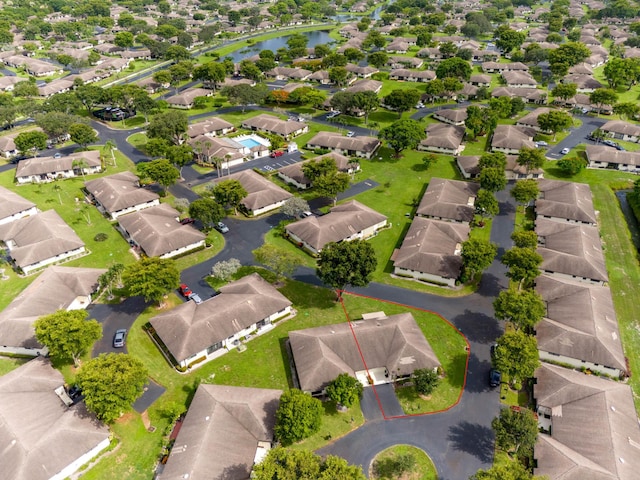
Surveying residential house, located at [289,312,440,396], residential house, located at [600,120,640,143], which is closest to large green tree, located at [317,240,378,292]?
residential house, located at [289,312,440,396]

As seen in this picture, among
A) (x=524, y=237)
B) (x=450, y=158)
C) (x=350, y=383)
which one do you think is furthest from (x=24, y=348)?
(x=450, y=158)

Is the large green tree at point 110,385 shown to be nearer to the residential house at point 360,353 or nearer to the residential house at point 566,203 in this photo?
the residential house at point 360,353

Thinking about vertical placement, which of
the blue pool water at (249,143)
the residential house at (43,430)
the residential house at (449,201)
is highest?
the residential house at (43,430)

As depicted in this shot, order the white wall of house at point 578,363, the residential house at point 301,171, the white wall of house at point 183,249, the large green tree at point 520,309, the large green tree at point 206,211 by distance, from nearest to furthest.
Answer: the white wall of house at point 578,363
the large green tree at point 520,309
the white wall of house at point 183,249
the large green tree at point 206,211
the residential house at point 301,171

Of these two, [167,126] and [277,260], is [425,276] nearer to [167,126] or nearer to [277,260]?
[277,260]

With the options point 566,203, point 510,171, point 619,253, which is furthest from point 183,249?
point 619,253

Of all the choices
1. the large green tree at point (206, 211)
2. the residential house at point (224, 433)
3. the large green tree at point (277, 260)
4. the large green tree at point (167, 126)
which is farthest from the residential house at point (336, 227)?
the large green tree at point (167, 126)
